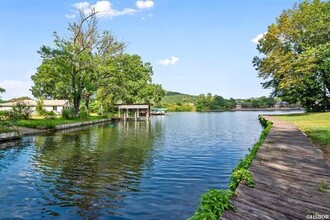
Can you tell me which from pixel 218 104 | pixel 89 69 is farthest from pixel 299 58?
pixel 218 104

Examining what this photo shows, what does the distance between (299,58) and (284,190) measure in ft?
141

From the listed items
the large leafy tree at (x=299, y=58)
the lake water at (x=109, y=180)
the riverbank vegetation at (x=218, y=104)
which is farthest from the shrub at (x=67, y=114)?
the riverbank vegetation at (x=218, y=104)

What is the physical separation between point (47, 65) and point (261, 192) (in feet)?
147

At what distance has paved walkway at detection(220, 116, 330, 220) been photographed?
18.5 feet

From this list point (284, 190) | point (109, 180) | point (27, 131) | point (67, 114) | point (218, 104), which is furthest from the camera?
point (218, 104)

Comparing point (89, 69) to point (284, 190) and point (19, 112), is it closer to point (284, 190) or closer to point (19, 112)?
point (19, 112)

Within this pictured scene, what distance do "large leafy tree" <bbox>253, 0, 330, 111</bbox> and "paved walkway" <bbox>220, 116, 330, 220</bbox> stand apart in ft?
122

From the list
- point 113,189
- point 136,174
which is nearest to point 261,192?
point 113,189

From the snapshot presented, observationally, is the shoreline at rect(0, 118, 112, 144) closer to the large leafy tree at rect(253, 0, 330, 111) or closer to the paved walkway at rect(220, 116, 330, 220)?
the paved walkway at rect(220, 116, 330, 220)

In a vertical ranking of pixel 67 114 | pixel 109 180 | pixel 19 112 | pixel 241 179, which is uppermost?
pixel 19 112

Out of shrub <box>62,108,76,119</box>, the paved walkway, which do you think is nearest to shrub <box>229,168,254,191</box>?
the paved walkway

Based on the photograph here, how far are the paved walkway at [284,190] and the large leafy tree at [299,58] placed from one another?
3705 centimetres

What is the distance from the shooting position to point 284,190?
279 inches

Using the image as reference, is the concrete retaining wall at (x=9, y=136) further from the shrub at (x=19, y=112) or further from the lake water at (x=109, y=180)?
the shrub at (x=19, y=112)
